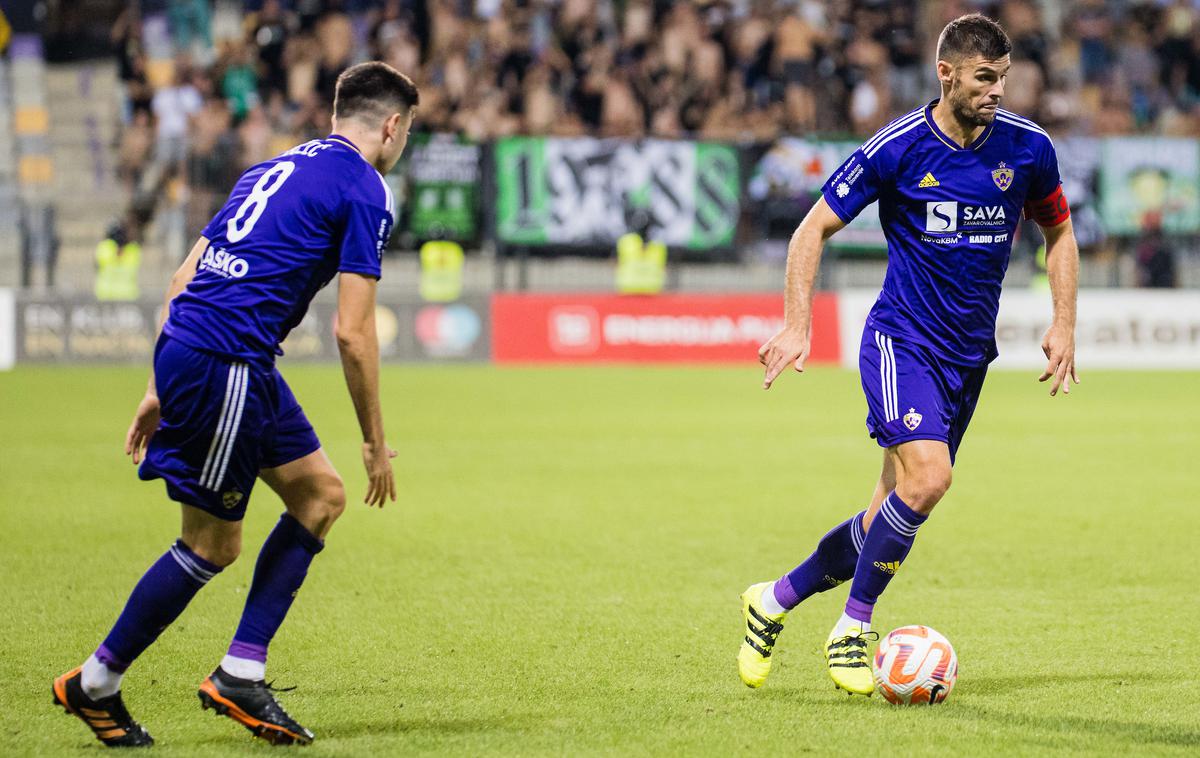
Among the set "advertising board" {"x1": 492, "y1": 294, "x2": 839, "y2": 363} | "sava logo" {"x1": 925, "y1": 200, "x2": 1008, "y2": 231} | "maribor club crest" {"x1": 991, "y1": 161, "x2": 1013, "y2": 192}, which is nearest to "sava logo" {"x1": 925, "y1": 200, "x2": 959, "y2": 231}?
"sava logo" {"x1": 925, "y1": 200, "x2": 1008, "y2": 231}

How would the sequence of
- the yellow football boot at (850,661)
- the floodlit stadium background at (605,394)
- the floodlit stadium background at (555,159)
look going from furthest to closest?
the floodlit stadium background at (555,159) < the floodlit stadium background at (605,394) < the yellow football boot at (850,661)

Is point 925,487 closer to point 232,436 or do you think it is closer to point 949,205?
point 949,205

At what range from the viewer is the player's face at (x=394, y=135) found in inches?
192

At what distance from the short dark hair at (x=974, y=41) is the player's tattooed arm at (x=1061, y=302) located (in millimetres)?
747

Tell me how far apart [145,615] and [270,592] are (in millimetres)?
392

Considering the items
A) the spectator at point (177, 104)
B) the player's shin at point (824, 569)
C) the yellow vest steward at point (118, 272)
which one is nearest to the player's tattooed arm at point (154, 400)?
the player's shin at point (824, 569)

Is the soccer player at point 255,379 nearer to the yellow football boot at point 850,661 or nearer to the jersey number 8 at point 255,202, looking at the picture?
the jersey number 8 at point 255,202

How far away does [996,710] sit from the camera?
527 cm

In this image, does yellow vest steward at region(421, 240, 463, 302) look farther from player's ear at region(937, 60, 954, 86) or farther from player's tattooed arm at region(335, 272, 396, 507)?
player's tattooed arm at region(335, 272, 396, 507)

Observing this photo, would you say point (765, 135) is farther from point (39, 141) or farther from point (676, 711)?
point (676, 711)

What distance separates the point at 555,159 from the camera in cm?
2212

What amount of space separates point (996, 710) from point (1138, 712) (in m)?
0.46

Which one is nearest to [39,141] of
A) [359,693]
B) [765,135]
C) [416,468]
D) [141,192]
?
[141,192]

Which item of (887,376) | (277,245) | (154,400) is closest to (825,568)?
(887,376)
